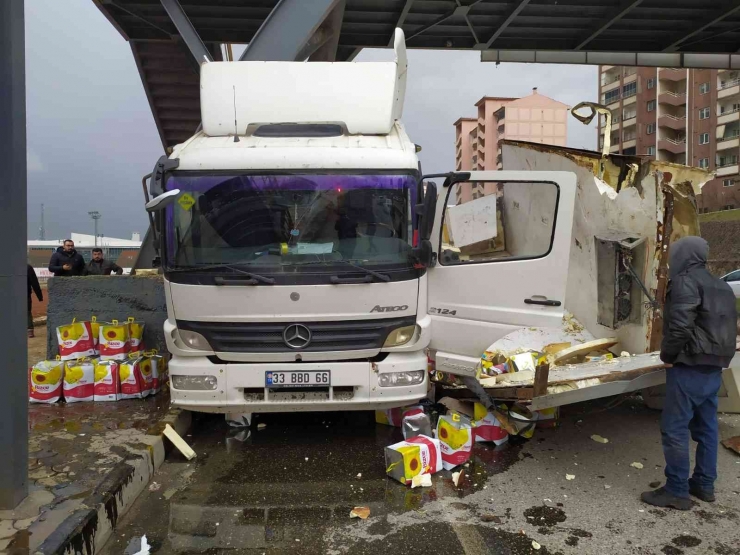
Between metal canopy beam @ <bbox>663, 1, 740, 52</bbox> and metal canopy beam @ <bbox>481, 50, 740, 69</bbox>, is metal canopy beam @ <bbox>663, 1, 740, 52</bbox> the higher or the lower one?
the higher one

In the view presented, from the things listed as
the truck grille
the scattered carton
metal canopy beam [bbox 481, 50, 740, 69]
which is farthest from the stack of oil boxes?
metal canopy beam [bbox 481, 50, 740, 69]

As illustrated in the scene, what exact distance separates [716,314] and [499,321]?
6.01 ft

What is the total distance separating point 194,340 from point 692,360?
356cm

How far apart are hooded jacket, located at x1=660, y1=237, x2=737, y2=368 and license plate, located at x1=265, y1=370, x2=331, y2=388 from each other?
7.99 ft

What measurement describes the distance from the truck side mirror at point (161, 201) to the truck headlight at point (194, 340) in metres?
0.99

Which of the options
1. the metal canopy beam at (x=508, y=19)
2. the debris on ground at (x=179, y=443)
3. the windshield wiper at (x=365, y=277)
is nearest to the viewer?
the windshield wiper at (x=365, y=277)

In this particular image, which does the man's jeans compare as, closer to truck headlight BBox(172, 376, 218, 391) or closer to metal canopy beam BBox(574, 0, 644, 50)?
truck headlight BBox(172, 376, 218, 391)

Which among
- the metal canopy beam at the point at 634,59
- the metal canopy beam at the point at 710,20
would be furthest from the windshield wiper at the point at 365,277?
the metal canopy beam at the point at 710,20

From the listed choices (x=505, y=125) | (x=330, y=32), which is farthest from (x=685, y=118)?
(x=330, y=32)

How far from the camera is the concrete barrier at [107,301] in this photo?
21.9 ft

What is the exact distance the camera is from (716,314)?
364 cm

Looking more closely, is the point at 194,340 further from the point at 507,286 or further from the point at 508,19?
the point at 508,19

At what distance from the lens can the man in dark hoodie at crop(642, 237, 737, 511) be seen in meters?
3.62

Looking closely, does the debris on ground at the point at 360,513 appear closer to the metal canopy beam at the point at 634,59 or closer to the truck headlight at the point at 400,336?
the truck headlight at the point at 400,336
